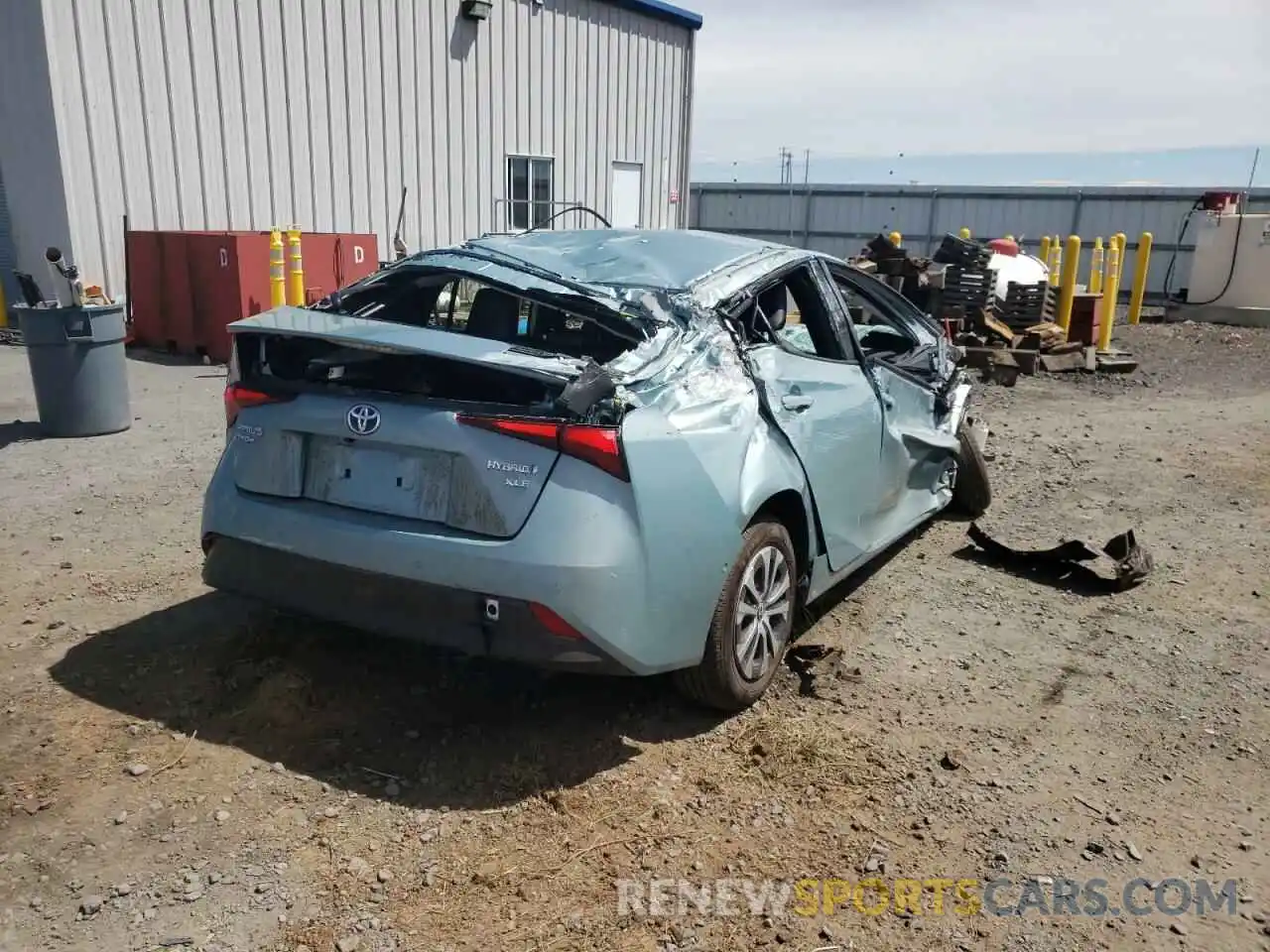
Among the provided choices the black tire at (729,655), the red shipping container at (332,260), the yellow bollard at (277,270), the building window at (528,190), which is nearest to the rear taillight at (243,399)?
the black tire at (729,655)

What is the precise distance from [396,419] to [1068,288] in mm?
12095

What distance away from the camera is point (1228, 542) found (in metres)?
5.73

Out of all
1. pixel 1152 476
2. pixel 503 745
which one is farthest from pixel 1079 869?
pixel 1152 476

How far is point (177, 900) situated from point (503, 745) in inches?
41.7

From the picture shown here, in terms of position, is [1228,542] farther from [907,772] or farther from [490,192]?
[490,192]

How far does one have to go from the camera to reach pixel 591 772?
321cm

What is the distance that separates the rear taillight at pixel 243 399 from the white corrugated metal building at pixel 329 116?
8.92 meters

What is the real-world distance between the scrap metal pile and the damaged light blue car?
7.93 m

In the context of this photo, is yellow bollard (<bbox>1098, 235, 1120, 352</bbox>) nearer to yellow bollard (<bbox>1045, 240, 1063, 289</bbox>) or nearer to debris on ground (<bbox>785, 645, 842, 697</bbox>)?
yellow bollard (<bbox>1045, 240, 1063, 289</bbox>)

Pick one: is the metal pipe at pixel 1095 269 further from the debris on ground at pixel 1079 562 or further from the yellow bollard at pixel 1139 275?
the debris on ground at pixel 1079 562

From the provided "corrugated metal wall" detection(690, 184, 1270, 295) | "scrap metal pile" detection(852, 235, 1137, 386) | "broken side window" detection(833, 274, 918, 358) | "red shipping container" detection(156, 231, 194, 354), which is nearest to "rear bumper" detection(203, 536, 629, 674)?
"broken side window" detection(833, 274, 918, 358)

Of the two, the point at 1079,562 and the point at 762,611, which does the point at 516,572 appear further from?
the point at 1079,562

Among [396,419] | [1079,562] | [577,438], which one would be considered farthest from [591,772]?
[1079,562]

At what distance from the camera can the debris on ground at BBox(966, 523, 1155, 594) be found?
4969 millimetres
